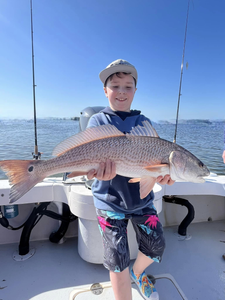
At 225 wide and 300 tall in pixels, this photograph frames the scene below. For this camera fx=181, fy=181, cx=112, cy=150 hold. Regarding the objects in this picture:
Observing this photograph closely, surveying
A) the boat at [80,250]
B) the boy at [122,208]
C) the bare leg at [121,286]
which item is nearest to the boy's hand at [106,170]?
the boy at [122,208]

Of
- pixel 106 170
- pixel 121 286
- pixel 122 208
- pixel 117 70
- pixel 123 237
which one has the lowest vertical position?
pixel 121 286

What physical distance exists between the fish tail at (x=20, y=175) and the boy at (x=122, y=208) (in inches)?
20.5

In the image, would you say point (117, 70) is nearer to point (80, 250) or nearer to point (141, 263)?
point (141, 263)

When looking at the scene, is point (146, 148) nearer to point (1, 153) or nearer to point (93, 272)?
point (93, 272)

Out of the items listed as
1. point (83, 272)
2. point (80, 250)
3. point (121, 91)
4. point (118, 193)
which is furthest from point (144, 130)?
point (83, 272)

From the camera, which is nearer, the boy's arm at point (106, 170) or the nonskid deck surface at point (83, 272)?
the boy's arm at point (106, 170)

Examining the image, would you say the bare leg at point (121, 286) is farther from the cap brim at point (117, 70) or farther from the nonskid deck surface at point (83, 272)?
the cap brim at point (117, 70)

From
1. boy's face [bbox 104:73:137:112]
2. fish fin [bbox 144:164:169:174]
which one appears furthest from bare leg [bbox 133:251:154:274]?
boy's face [bbox 104:73:137:112]

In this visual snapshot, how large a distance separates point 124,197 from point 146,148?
1.85 feet

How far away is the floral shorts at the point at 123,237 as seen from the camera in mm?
1789

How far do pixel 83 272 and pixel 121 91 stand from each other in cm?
249

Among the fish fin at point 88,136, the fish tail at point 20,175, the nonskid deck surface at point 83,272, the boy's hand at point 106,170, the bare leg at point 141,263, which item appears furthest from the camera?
the nonskid deck surface at point 83,272

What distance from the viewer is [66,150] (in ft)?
6.21

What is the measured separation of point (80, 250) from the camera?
2674 millimetres
